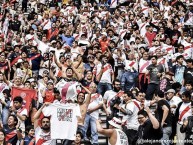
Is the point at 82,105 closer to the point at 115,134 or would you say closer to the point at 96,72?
the point at 115,134

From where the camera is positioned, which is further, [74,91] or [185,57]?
→ [185,57]

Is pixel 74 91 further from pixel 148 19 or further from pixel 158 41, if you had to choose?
pixel 148 19

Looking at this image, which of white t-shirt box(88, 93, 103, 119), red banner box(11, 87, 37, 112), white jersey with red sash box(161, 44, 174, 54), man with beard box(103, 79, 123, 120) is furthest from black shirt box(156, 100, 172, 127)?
white jersey with red sash box(161, 44, 174, 54)

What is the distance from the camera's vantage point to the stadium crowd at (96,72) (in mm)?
14430

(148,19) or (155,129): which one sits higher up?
(148,19)

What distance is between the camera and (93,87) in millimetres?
17031

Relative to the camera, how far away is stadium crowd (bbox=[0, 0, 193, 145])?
47.3ft

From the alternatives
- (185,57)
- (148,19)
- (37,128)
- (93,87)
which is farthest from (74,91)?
(148,19)

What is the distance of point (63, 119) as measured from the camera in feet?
47.3

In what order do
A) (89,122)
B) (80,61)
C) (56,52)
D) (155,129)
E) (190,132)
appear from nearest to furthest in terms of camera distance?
1. (155,129)
2. (190,132)
3. (89,122)
4. (80,61)
5. (56,52)

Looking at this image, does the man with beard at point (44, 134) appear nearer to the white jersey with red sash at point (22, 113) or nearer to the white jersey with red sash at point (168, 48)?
the white jersey with red sash at point (22, 113)

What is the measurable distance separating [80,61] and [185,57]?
12.0ft

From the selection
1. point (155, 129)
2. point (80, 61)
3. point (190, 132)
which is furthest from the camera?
point (80, 61)

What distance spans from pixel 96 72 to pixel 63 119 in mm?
5447
